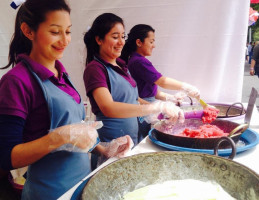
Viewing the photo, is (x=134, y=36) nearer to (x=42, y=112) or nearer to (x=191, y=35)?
(x=191, y=35)

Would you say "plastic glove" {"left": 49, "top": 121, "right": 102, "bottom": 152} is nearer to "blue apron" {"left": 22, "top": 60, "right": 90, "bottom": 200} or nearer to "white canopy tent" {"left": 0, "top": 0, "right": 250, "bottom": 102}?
"blue apron" {"left": 22, "top": 60, "right": 90, "bottom": 200}

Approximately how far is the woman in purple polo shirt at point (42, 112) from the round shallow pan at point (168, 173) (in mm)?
179

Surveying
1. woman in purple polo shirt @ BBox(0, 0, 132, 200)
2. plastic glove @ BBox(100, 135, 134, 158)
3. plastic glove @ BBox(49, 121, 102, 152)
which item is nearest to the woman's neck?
woman in purple polo shirt @ BBox(0, 0, 132, 200)

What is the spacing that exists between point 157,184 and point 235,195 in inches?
11.0

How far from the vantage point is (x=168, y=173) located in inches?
40.6

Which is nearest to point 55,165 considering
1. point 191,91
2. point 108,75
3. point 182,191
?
point 182,191

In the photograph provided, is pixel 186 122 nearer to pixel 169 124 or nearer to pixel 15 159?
pixel 169 124

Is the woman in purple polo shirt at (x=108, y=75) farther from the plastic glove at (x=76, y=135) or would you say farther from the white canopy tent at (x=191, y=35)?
the white canopy tent at (x=191, y=35)

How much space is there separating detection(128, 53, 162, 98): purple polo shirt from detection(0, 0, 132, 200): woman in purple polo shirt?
1167 mm

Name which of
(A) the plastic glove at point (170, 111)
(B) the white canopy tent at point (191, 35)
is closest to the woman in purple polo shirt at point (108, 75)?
(A) the plastic glove at point (170, 111)

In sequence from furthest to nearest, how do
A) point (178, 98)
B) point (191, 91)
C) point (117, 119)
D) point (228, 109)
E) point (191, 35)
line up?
point (191, 35)
point (178, 98)
point (191, 91)
point (228, 109)
point (117, 119)

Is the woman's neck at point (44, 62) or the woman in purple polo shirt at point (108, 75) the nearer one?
the woman's neck at point (44, 62)

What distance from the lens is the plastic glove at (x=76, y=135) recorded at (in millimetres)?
991

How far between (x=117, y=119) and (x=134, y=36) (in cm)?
98
